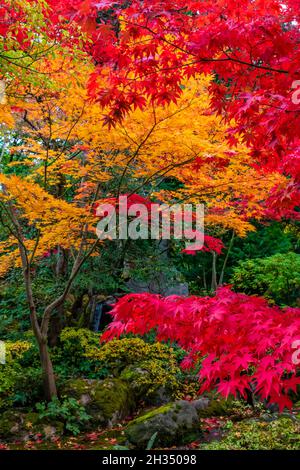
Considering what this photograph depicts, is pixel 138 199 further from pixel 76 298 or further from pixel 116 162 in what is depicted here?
pixel 76 298

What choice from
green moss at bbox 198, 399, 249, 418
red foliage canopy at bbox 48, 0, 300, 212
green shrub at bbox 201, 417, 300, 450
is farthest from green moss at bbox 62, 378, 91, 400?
red foliage canopy at bbox 48, 0, 300, 212

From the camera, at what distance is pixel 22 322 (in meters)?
10.0

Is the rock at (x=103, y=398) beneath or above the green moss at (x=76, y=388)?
beneath

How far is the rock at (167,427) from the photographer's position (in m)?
5.74

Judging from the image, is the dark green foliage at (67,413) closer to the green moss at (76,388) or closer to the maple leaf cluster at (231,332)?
the green moss at (76,388)

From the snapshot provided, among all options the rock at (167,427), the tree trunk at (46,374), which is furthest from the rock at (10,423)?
the rock at (167,427)

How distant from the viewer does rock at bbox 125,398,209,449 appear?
18.8 feet

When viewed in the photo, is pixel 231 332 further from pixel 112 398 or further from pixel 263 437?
pixel 112 398

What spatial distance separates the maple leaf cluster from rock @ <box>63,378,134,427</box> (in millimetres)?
4297

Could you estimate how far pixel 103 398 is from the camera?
7.34 meters

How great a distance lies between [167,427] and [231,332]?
3618 millimetres

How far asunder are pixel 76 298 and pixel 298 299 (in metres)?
6.44

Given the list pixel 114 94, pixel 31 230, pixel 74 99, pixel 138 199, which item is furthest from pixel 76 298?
pixel 114 94

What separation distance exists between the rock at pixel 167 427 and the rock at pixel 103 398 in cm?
121
